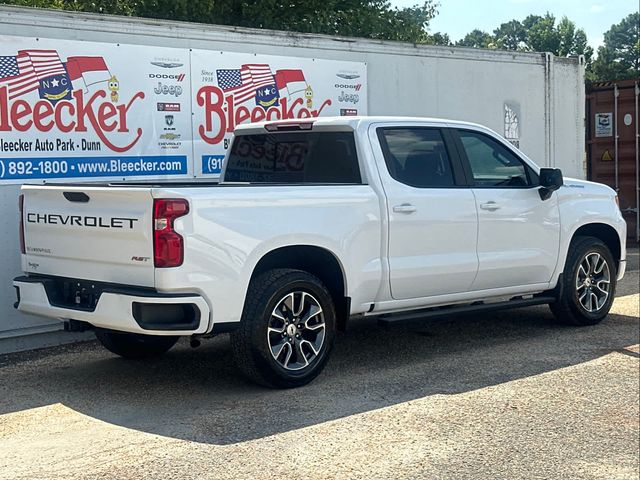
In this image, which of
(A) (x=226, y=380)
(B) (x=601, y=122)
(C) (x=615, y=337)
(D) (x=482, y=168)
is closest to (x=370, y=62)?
(D) (x=482, y=168)

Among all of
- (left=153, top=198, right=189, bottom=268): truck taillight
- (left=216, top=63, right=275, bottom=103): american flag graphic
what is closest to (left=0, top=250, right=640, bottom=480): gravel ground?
(left=153, top=198, right=189, bottom=268): truck taillight

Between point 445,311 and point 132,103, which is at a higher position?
point 132,103

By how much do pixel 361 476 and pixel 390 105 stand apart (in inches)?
266

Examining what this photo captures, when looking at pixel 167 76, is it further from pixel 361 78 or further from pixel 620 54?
pixel 620 54

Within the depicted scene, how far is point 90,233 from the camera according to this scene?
21.5 ft

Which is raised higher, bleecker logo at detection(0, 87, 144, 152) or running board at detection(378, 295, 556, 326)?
bleecker logo at detection(0, 87, 144, 152)

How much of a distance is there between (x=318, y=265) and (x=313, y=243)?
374 mm

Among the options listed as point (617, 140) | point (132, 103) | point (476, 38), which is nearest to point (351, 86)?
point (132, 103)

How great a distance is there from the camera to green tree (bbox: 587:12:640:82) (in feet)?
239

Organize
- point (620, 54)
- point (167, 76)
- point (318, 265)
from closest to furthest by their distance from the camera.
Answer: point (318, 265) → point (167, 76) → point (620, 54)

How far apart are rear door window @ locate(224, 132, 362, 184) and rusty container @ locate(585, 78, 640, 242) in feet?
29.4

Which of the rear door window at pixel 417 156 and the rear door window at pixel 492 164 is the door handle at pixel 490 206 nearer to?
the rear door window at pixel 492 164

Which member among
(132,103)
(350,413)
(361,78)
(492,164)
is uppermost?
(361,78)

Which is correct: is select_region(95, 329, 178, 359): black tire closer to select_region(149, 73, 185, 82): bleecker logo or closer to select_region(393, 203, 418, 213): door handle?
select_region(393, 203, 418, 213): door handle
